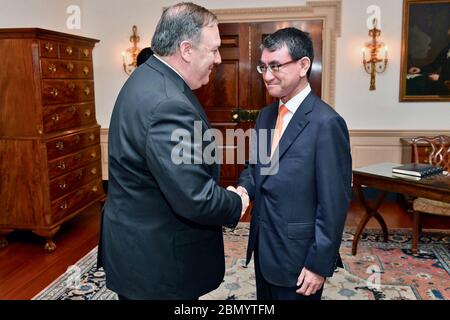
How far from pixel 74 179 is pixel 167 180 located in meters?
3.60

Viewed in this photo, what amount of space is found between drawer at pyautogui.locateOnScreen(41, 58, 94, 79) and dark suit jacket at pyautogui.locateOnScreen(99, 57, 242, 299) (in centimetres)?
289

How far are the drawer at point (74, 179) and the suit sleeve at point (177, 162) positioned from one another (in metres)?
3.20

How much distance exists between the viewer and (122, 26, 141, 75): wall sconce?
6414 mm

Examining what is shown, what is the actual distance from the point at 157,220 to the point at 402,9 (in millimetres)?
5413

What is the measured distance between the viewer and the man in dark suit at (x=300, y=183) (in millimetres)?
1769

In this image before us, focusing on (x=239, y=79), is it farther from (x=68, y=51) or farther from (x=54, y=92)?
(x=54, y=92)

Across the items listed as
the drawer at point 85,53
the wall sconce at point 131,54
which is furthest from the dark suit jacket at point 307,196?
the wall sconce at point 131,54

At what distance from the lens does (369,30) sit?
19.5 ft

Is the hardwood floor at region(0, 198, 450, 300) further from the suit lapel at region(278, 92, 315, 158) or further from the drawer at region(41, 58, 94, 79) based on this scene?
the suit lapel at region(278, 92, 315, 158)

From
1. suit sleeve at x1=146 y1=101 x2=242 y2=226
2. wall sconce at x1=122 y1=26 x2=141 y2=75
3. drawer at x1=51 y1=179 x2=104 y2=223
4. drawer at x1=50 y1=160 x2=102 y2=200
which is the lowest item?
drawer at x1=51 y1=179 x2=104 y2=223

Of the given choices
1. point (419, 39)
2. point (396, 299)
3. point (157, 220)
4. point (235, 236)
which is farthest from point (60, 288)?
point (419, 39)

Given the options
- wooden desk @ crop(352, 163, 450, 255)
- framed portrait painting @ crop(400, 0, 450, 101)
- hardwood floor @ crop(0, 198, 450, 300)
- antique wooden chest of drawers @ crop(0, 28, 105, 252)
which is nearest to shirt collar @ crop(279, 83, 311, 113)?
wooden desk @ crop(352, 163, 450, 255)

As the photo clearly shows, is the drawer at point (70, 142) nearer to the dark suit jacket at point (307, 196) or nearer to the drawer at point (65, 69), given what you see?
the drawer at point (65, 69)

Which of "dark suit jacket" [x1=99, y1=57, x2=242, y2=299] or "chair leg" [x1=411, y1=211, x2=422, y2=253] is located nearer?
"dark suit jacket" [x1=99, y1=57, x2=242, y2=299]
